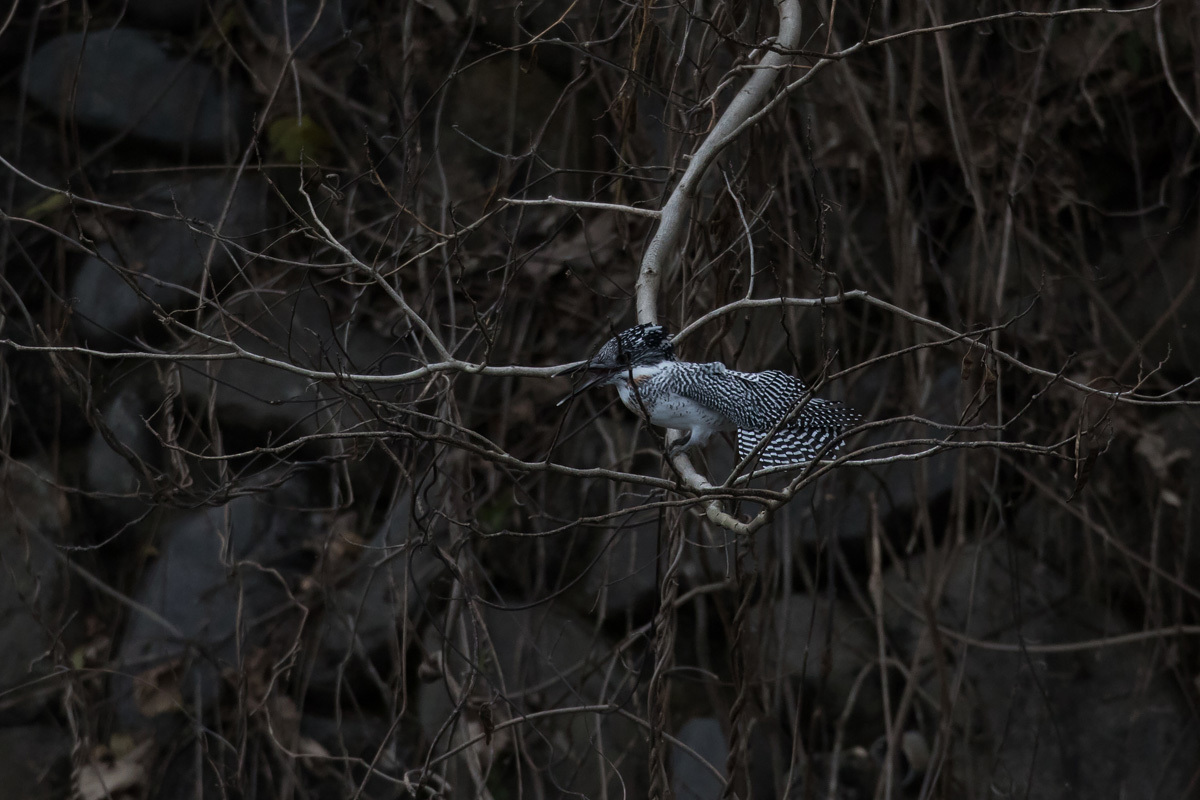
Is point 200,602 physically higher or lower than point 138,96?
lower

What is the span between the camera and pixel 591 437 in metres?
4.19

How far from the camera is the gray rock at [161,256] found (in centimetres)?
433

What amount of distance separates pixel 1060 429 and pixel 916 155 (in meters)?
1.01

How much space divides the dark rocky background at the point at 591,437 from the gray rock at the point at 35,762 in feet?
0.07

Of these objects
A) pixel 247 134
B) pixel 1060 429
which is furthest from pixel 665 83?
pixel 247 134

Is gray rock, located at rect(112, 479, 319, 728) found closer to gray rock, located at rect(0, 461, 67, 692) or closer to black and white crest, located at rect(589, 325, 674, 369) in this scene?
gray rock, located at rect(0, 461, 67, 692)

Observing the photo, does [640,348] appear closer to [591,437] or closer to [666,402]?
[666,402]

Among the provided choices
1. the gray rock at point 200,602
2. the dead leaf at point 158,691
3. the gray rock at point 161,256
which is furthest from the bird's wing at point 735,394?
the dead leaf at point 158,691

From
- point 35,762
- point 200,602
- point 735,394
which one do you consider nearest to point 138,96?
point 200,602

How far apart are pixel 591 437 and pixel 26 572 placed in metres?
2.13

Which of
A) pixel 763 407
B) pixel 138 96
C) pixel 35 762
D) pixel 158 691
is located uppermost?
pixel 138 96

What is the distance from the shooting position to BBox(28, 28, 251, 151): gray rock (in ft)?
14.9

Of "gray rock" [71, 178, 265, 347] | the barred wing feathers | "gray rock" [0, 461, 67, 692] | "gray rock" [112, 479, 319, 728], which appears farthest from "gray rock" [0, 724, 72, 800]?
the barred wing feathers

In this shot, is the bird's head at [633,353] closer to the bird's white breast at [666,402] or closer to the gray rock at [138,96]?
the bird's white breast at [666,402]
